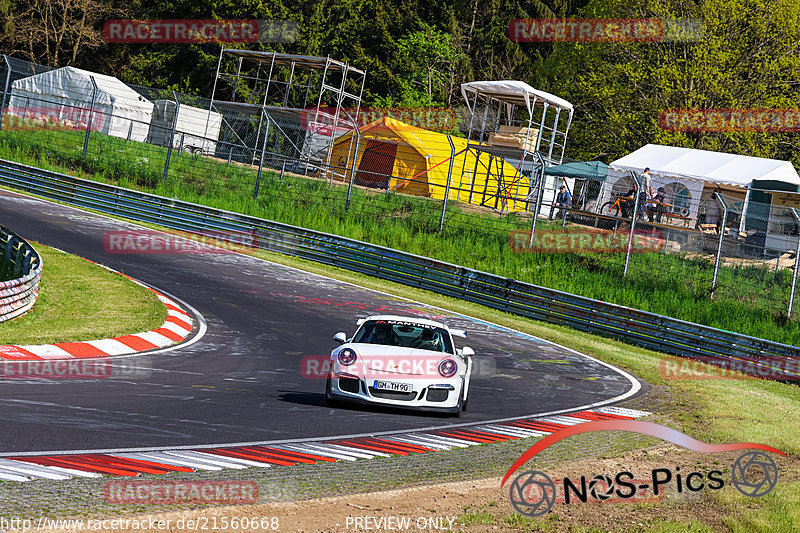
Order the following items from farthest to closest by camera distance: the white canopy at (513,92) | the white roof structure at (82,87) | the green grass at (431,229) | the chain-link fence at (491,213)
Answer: the white roof structure at (82,87), the white canopy at (513,92), the chain-link fence at (491,213), the green grass at (431,229)

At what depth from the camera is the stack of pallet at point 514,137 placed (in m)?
36.0

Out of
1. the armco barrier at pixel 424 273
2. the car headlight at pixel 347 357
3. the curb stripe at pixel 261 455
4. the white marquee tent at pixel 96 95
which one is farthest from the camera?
the white marquee tent at pixel 96 95

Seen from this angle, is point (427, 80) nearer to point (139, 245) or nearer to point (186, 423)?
point (139, 245)

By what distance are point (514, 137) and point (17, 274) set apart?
78.1 ft

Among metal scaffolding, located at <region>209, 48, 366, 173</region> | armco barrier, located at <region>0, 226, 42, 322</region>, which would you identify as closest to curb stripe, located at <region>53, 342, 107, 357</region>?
armco barrier, located at <region>0, 226, 42, 322</region>

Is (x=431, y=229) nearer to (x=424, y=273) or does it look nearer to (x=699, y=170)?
(x=424, y=273)

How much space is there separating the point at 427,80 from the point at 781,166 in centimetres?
3153

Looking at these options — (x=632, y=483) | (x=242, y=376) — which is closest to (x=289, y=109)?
(x=242, y=376)

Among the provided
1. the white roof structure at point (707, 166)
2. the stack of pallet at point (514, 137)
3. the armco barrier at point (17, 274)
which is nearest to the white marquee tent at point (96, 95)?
the stack of pallet at point (514, 137)

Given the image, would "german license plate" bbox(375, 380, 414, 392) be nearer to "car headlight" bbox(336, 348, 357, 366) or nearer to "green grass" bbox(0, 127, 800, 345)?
"car headlight" bbox(336, 348, 357, 366)

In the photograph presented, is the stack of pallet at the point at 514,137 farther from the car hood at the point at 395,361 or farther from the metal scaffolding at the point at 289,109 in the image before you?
the car hood at the point at 395,361

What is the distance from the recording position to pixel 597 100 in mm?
45562

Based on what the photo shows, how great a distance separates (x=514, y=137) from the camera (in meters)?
36.4

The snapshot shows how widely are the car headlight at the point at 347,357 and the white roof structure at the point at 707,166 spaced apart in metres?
22.7
